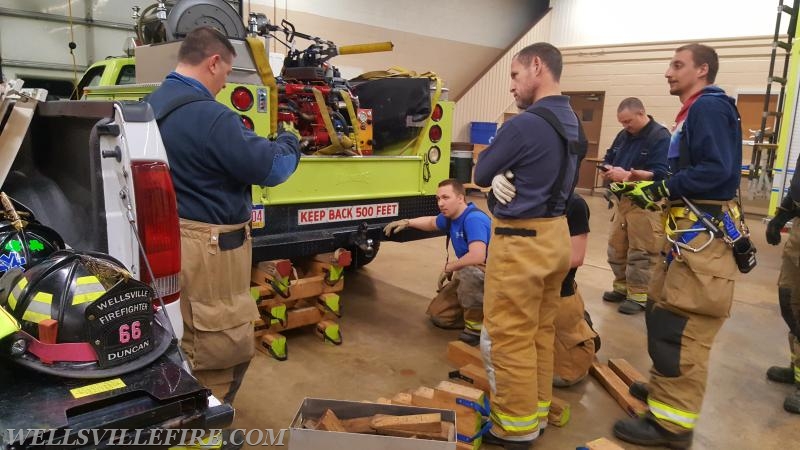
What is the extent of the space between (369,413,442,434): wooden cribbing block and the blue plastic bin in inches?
447

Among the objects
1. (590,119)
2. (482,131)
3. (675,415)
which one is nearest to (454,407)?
(675,415)

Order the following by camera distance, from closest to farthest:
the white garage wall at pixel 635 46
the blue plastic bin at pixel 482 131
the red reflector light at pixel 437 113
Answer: the red reflector light at pixel 437 113 < the white garage wall at pixel 635 46 < the blue plastic bin at pixel 482 131

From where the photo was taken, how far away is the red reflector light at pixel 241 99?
10.6ft

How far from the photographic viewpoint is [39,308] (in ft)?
4.13

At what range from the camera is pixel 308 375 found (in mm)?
3373

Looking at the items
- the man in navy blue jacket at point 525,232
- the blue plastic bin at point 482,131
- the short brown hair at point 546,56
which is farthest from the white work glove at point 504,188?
the blue plastic bin at point 482,131

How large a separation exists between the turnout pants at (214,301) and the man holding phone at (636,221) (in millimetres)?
3566

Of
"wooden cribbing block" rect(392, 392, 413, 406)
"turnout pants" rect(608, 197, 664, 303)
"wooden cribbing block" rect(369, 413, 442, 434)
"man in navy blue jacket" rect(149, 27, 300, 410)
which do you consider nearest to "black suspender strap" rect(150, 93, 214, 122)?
"man in navy blue jacket" rect(149, 27, 300, 410)

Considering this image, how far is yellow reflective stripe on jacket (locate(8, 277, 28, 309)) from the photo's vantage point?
1.30 meters

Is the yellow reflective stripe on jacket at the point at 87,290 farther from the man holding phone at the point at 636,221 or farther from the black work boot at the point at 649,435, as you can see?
the man holding phone at the point at 636,221

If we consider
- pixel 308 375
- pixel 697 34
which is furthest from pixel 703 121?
pixel 697 34

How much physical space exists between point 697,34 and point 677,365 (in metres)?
11.0

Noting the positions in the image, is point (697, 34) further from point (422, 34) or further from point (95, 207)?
point (95, 207)

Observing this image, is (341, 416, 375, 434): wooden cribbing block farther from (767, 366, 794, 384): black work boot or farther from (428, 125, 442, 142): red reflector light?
(767, 366, 794, 384): black work boot
